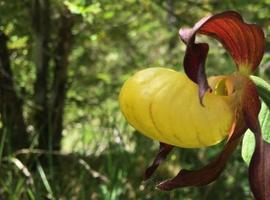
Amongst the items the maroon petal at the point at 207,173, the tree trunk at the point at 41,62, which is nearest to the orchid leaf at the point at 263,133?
the maroon petal at the point at 207,173

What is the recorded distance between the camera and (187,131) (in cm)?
119

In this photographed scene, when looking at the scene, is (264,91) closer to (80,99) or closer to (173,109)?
(173,109)

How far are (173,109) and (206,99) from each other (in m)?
0.09

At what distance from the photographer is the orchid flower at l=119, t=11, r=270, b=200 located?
1.15m

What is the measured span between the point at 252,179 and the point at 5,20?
4.47 feet

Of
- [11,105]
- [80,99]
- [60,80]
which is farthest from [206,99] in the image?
[80,99]

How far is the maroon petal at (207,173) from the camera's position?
1271mm

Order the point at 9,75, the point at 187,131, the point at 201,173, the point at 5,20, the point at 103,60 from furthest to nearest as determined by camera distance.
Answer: the point at 103,60
the point at 9,75
the point at 5,20
the point at 201,173
the point at 187,131

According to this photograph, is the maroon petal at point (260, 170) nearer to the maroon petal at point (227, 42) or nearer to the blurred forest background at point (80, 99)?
the maroon petal at point (227, 42)

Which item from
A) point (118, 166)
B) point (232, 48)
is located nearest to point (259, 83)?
point (232, 48)

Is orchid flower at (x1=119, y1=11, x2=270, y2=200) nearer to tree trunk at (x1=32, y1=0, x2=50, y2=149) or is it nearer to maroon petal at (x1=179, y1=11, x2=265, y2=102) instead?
maroon petal at (x1=179, y1=11, x2=265, y2=102)

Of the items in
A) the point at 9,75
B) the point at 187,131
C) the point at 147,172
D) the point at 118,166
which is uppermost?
the point at 187,131

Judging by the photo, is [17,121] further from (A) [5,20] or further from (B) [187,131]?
(B) [187,131]

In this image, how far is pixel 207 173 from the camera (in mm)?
1309
